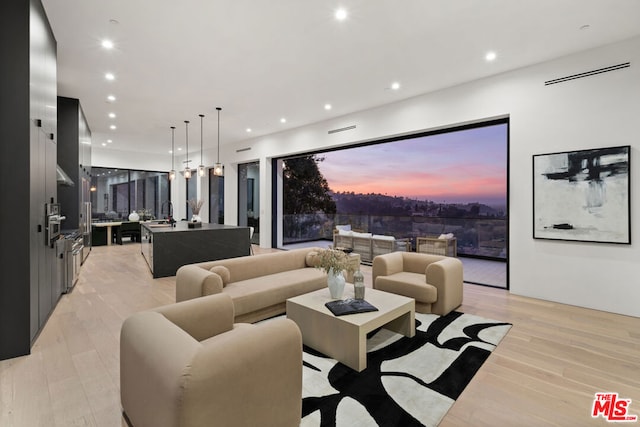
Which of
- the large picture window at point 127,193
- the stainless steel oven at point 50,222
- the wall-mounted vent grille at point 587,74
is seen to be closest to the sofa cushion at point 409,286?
the wall-mounted vent grille at point 587,74

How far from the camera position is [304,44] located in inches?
156

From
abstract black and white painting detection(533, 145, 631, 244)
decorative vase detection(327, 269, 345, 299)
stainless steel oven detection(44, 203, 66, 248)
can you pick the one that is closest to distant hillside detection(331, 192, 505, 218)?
abstract black and white painting detection(533, 145, 631, 244)

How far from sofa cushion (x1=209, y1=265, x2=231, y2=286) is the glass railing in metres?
4.97

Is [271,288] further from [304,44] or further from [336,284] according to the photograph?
[304,44]

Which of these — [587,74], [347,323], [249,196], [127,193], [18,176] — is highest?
[587,74]

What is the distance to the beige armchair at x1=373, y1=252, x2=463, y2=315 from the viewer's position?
366cm

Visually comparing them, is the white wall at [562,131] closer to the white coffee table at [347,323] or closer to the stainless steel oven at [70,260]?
the white coffee table at [347,323]

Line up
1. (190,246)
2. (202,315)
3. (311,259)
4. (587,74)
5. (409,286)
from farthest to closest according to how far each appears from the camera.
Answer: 1. (190,246)
2. (311,259)
3. (587,74)
4. (409,286)
5. (202,315)

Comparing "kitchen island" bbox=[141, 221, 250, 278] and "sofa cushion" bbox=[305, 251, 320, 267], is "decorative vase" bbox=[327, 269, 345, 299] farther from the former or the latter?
"kitchen island" bbox=[141, 221, 250, 278]

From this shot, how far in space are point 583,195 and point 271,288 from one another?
4.20m

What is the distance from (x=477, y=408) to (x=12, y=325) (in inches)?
152

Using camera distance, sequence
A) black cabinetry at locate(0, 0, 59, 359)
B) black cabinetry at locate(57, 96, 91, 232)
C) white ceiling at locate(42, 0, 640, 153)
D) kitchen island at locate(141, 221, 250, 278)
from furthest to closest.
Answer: black cabinetry at locate(57, 96, 91, 232) < kitchen island at locate(141, 221, 250, 278) < white ceiling at locate(42, 0, 640, 153) < black cabinetry at locate(0, 0, 59, 359)

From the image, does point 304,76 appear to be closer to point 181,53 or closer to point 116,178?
point 181,53

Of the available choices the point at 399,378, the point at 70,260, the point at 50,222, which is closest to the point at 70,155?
the point at 70,260
